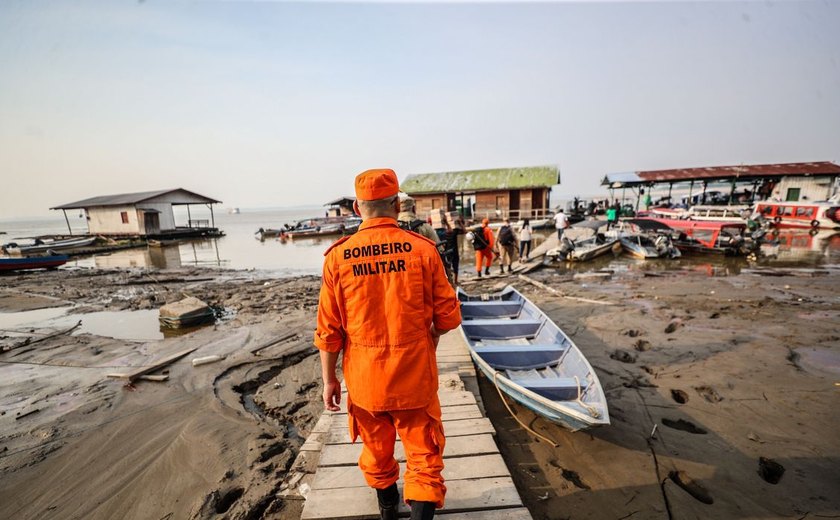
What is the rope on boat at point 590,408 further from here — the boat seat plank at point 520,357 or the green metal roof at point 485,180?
the green metal roof at point 485,180

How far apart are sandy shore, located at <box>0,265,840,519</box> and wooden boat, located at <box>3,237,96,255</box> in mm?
20528

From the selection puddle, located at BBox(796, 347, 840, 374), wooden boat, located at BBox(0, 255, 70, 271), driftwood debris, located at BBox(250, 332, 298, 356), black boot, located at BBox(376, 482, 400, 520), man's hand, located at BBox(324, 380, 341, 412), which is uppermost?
man's hand, located at BBox(324, 380, 341, 412)

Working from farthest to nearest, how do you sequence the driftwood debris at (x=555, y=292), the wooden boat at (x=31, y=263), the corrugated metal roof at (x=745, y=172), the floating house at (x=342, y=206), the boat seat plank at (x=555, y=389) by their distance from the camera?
the floating house at (x=342, y=206) < the corrugated metal roof at (x=745, y=172) < the wooden boat at (x=31, y=263) < the driftwood debris at (x=555, y=292) < the boat seat plank at (x=555, y=389)

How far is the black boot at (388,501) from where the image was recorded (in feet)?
6.91

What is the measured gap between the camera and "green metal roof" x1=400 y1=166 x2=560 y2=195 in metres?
31.0

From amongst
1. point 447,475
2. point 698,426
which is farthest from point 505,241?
point 447,475

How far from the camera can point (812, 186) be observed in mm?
27562

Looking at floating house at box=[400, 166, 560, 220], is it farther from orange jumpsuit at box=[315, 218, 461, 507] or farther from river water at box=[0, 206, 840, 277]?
orange jumpsuit at box=[315, 218, 461, 507]

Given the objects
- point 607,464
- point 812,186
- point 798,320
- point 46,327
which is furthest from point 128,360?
point 812,186

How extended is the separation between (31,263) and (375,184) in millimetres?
24934

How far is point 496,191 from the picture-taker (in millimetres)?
31672

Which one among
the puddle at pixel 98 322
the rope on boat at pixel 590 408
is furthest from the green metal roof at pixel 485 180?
the rope on boat at pixel 590 408

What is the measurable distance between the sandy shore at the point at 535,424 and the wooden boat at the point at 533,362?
575 millimetres

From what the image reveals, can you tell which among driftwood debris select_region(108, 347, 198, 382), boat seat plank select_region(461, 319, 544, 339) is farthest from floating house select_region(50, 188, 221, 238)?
boat seat plank select_region(461, 319, 544, 339)
